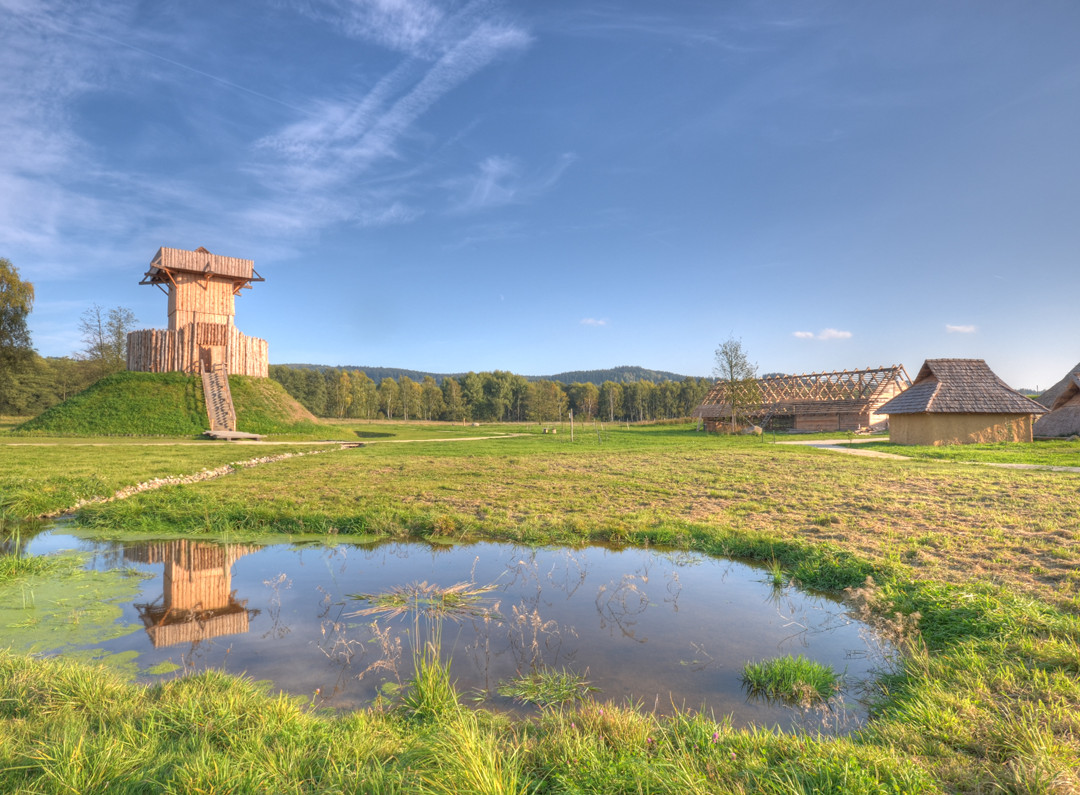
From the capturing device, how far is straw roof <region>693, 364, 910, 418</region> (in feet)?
149

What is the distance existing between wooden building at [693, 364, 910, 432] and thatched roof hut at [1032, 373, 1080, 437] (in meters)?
11.7

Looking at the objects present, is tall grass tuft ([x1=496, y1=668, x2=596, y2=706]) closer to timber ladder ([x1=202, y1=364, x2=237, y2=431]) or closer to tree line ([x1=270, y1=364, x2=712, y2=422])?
timber ladder ([x1=202, y1=364, x2=237, y2=431])

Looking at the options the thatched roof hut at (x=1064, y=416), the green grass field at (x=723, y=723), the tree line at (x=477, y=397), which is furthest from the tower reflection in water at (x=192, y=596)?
the tree line at (x=477, y=397)

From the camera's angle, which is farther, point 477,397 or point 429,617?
point 477,397

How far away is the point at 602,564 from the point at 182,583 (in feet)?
19.0

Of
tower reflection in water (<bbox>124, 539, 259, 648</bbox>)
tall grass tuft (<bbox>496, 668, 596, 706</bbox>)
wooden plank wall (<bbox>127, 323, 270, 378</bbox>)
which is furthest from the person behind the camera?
wooden plank wall (<bbox>127, 323, 270, 378</bbox>)

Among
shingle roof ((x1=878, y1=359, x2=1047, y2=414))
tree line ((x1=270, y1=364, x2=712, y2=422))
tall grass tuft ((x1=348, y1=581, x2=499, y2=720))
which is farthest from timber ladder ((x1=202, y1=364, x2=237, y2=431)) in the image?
tree line ((x1=270, y1=364, x2=712, y2=422))

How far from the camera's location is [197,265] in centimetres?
3794

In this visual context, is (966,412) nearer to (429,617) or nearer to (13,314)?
(429,617)

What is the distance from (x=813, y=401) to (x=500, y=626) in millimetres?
49472

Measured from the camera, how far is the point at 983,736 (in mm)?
3312

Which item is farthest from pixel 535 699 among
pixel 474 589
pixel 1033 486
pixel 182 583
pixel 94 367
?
pixel 94 367

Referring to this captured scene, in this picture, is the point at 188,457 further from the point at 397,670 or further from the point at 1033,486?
the point at 1033,486

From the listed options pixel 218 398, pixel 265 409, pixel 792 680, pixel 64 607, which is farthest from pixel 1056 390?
pixel 218 398
